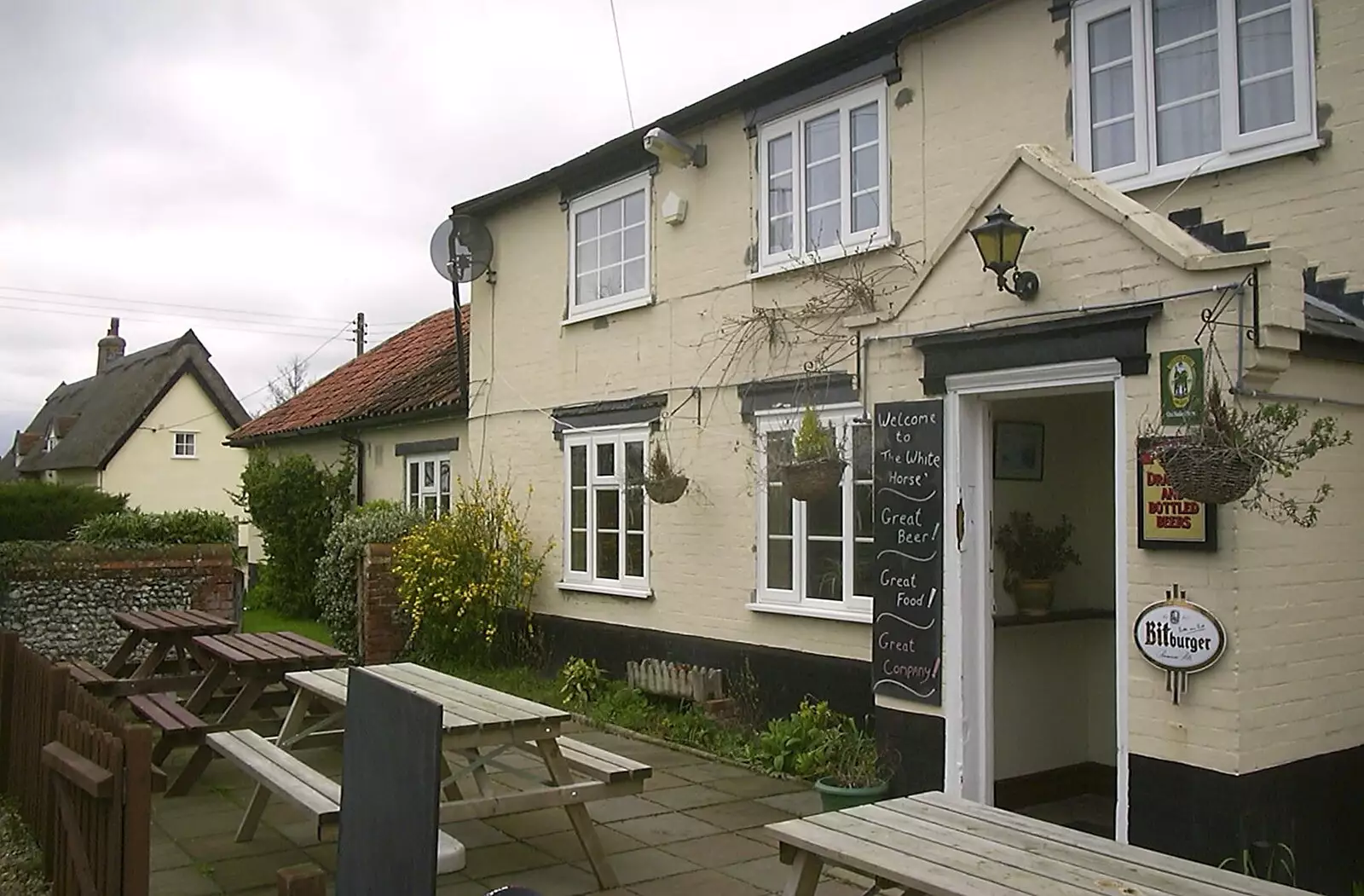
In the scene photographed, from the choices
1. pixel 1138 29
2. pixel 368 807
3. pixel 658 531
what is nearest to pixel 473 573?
pixel 658 531

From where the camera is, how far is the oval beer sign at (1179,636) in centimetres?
534

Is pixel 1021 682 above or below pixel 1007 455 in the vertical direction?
below

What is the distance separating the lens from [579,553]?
12.0 m

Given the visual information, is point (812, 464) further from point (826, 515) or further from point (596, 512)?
point (596, 512)

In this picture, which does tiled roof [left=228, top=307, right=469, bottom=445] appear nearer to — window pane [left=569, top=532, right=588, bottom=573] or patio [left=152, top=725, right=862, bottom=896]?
window pane [left=569, top=532, right=588, bottom=573]

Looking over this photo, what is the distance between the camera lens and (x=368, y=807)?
10.2ft

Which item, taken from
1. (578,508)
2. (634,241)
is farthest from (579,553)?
(634,241)

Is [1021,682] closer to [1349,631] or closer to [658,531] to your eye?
[1349,631]

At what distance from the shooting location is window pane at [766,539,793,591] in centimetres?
930

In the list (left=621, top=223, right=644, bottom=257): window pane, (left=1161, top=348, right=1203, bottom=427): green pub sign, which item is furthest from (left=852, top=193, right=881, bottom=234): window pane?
(left=1161, top=348, right=1203, bottom=427): green pub sign

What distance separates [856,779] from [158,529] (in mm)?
10890

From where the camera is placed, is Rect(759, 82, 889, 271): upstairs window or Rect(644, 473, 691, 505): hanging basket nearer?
Rect(759, 82, 889, 271): upstairs window

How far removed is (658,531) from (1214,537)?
5984 millimetres

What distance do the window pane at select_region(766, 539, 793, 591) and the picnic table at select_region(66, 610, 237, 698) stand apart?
4341mm
